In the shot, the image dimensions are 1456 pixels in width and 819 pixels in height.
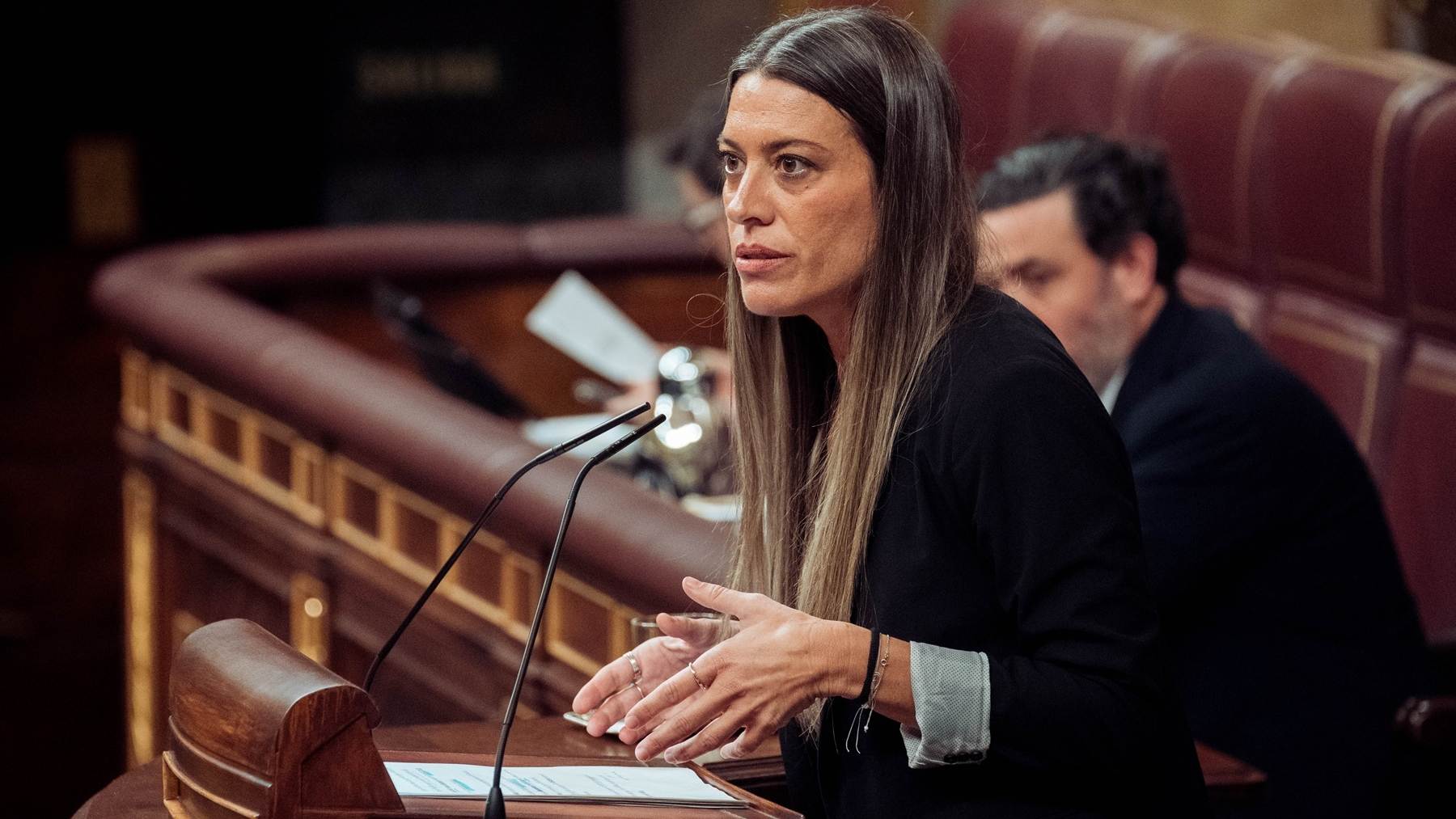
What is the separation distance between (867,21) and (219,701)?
27.4 inches

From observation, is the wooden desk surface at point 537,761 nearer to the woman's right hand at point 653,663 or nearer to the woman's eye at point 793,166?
the woman's right hand at point 653,663

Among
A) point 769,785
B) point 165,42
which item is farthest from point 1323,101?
point 165,42

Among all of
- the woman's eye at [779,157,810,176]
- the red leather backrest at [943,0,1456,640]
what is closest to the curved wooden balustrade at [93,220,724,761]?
the woman's eye at [779,157,810,176]

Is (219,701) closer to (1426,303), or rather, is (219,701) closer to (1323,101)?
(1426,303)

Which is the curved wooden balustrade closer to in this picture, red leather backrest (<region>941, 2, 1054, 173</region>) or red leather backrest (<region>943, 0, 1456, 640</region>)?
red leather backrest (<region>941, 2, 1054, 173</region>)

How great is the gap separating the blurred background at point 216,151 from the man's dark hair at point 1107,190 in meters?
2.84

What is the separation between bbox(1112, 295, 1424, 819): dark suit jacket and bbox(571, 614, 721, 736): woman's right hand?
3.12 ft

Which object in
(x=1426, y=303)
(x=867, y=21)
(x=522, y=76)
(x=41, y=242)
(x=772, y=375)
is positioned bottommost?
(x=41, y=242)

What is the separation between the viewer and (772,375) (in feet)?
5.09

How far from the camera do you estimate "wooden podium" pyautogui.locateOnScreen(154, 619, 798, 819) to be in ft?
4.22

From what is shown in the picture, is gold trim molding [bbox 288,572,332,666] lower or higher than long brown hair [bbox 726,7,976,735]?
lower

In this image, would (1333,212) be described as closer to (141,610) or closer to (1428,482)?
(1428,482)

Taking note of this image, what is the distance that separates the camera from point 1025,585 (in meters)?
1.29

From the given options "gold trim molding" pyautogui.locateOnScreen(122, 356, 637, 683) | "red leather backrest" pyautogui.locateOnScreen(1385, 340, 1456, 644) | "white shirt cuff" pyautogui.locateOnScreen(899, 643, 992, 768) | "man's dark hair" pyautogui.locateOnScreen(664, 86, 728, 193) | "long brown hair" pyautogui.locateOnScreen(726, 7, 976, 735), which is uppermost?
"long brown hair" pyautogui.locateOnScreen(726, 7, 976, 735)
